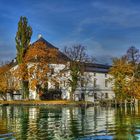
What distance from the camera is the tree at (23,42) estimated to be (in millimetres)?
91506

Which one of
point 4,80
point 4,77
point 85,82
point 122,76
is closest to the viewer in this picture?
point 122,76

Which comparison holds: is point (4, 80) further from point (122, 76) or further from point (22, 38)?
point (122, 76)

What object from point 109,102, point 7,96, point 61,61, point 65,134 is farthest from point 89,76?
point 65,134

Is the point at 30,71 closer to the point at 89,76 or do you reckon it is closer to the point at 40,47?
the point at 40,47

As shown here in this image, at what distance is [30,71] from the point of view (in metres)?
88.2

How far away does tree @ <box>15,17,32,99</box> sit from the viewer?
91506 mm

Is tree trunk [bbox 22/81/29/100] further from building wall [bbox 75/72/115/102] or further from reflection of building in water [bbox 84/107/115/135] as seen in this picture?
reflection of building in water [bbox 84/107/115/135]

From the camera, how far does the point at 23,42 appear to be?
91.9m

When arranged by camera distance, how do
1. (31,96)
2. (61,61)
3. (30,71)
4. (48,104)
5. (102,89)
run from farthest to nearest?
1. (102,89)
2. (31,96)
3. (61,61)
4. (30,71)
5. (48,104)

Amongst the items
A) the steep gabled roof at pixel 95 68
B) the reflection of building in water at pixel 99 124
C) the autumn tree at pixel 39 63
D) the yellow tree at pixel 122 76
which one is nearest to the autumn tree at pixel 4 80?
the autumn tree at pixel 39 63

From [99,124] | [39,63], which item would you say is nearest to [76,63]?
[39,63]

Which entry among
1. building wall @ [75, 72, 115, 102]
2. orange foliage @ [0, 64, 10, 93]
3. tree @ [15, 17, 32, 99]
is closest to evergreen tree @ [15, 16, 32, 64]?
tree @ [15, 17, 32, 99]

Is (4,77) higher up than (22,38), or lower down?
lower down

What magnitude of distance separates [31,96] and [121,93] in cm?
2995
